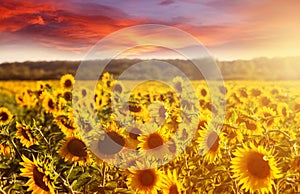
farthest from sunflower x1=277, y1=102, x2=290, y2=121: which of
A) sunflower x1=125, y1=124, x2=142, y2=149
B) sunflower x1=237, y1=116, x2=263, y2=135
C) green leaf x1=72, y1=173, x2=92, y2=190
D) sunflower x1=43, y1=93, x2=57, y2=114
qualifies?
green leaf x1=72, y1=173, x2=92, y2=190

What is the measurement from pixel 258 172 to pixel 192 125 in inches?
27.5

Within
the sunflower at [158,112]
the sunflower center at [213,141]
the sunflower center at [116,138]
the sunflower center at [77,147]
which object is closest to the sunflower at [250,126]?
the sunflower center at [213,141]

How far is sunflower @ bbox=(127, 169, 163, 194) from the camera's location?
240 centimetres

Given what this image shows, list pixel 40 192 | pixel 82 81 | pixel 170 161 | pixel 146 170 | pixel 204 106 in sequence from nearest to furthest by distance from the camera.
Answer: pixel 40 192
pixel 146 170
pixel 170 161
pixel 204 106
pixel 82 81

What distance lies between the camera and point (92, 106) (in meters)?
5.35

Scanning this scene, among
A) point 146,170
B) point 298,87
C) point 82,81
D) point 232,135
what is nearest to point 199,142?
point 232,135

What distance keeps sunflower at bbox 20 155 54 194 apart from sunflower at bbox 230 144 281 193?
A: 2.55ft

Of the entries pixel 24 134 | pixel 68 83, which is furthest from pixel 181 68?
pixel 24 134

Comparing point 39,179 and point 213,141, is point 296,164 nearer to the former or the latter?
point 213,141

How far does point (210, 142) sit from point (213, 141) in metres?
0.02

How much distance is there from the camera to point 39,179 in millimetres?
2270

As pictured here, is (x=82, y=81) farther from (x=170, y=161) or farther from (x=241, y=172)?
(x=241, y=172)

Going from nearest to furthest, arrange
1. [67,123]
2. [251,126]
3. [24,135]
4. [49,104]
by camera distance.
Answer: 1. [251,126]
2. [24,135]
3. [67,123]
4. [49,104]

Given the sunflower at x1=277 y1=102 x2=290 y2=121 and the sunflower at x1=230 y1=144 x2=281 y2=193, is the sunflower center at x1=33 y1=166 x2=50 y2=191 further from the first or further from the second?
the sunflower at x1=277 y1=102 x2=290 y2=121
